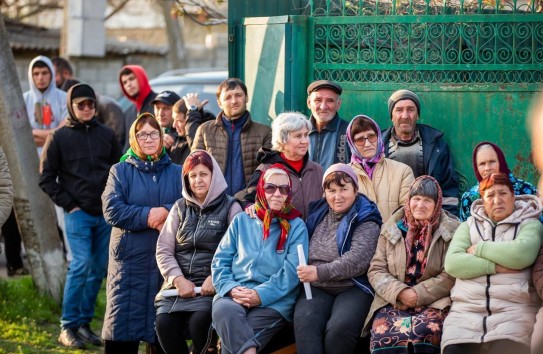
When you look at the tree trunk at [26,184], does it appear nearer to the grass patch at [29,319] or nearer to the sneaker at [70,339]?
the grass patch at [29,319]

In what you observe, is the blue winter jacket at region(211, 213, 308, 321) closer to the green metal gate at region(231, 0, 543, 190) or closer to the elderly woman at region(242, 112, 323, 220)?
the elderly woman at region(242, 112, 323, 220)

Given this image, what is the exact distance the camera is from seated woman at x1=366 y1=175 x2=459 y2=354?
6.82m

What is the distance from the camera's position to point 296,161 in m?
7.77

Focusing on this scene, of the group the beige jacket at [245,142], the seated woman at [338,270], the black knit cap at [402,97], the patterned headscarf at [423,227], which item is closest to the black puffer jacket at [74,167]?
the beige jacket at [245,142]

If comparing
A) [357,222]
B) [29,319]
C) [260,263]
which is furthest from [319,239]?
[29,319]

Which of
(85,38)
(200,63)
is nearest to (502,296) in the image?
(85,38)

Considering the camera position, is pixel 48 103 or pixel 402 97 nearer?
pixel 402 97

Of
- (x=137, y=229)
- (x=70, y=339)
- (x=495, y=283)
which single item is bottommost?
(x=70, y=339)

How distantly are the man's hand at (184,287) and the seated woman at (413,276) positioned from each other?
1.25 meters

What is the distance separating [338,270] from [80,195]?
2.85 m

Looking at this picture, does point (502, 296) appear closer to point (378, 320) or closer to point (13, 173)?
point (378, 320)

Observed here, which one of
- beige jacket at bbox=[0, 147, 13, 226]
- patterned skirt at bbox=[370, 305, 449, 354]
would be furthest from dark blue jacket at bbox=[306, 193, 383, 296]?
beige jacket at bbox=[0, 147, 13, 226]

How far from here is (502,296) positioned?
666 centimetres

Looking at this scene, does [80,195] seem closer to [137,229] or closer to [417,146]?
[137,229]
